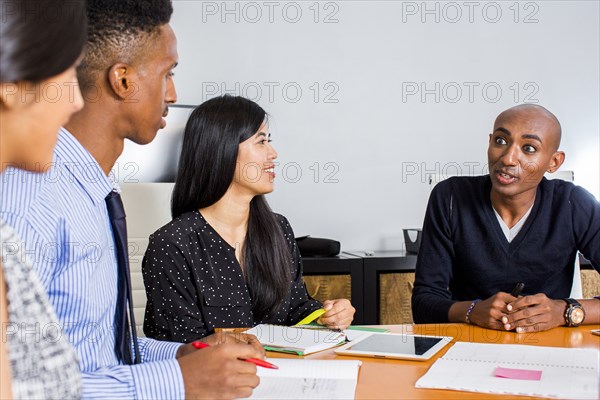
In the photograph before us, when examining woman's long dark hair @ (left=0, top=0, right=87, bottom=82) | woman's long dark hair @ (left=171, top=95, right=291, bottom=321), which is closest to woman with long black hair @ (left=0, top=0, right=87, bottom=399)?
woman's long dark hair @ (left=0, top=0, right=87, bottom=82)

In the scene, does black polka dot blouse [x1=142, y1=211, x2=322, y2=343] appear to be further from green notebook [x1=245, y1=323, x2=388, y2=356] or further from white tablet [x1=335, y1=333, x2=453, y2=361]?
white tablet [x1=335, y1=333, x2=453, y2=361]

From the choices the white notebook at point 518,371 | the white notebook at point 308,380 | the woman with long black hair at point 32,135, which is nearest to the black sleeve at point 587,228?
the white notebook at point 518,371

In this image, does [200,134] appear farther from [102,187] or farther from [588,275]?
[588,275]

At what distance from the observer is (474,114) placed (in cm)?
383

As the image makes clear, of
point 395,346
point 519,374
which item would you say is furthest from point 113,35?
point 519,374

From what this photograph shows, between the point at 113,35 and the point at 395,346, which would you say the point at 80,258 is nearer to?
the point at 113,35

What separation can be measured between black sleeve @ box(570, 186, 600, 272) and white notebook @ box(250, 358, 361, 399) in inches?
45.0

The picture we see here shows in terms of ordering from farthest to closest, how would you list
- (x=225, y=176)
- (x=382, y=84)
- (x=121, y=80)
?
1. (x=382, y=84)
2. (x=225, y=176)
3. (x=121, y=80)

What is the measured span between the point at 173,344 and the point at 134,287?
116 cm

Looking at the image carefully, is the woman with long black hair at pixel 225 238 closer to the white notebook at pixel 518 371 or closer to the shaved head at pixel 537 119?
the white notebook at pixel 518 371

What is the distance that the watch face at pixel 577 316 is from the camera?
190 cm

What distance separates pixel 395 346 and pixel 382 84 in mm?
2335

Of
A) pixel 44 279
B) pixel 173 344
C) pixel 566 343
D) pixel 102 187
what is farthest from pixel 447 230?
pixel 44 279

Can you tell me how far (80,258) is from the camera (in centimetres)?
121
